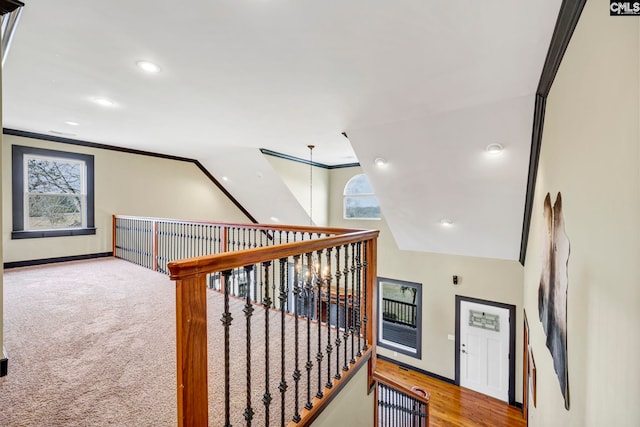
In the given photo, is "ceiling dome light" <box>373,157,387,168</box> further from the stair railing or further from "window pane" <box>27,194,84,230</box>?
"window pane" <box>27,194,84,230</box>

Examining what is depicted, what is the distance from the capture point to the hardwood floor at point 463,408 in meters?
4.50

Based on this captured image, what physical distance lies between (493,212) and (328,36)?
3649 mm

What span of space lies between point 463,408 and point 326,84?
575cm

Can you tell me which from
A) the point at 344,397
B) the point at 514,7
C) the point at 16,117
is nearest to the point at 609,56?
the point at 514,7

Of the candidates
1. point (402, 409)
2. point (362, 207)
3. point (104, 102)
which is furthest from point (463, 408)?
point (104, 102)

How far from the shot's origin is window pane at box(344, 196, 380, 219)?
6.75 meters

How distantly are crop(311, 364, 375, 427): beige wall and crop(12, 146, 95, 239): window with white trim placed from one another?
5.41 meters

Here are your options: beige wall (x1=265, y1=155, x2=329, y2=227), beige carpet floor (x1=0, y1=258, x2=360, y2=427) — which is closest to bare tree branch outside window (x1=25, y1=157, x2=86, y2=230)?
beige carpet floor (x1=0, y1=258, x2=360, y2=427)

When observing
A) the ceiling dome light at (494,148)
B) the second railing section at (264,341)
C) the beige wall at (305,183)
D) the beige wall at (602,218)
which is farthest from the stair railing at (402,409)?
the beige wall at (305,183)

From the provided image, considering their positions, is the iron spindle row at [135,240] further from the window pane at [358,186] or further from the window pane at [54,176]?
the window pane at [358,186]

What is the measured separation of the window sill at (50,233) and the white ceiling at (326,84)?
161 cm

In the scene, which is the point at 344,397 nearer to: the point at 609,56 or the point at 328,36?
the point at 609,56

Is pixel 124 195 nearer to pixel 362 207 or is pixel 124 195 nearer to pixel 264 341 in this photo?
pixel 264 341

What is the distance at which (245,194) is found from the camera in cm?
711
